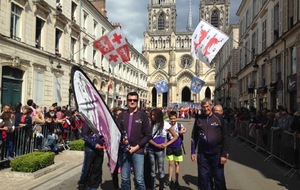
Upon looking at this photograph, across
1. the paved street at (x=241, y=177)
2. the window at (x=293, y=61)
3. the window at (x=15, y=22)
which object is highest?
the window at (x=15, y=22)

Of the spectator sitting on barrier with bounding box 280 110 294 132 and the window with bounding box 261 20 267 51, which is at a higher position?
the window with bounding box 261 20 267 51

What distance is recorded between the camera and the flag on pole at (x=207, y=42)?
1664 centimetres

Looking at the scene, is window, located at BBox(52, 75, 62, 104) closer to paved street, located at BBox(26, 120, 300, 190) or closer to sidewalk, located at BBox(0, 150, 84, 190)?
sidewalk, located at BBox(0, 150, 84, 190)

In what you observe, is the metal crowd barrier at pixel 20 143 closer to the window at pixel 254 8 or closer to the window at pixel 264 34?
the window at pixel 264 34

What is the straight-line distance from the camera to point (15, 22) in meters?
19.3

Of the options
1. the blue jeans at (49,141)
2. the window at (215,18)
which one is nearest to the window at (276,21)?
the blue jeans at (49,141)

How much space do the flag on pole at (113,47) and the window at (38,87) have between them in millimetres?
4727

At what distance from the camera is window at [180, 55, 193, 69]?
285 feet

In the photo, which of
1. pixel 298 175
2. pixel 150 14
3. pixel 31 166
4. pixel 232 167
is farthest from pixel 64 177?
pixel 150 14

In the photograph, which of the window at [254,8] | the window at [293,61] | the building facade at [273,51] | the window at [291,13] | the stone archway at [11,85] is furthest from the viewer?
the window at [254,8]

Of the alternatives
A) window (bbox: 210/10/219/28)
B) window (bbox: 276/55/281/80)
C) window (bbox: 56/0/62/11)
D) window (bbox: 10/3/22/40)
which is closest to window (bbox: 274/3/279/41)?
window (bbox: 276/55/281/80)

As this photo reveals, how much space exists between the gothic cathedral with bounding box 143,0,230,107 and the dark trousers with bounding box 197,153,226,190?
75.9 m

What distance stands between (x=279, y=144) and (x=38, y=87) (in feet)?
52.5

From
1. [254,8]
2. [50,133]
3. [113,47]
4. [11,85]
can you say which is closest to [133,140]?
[50,133]
